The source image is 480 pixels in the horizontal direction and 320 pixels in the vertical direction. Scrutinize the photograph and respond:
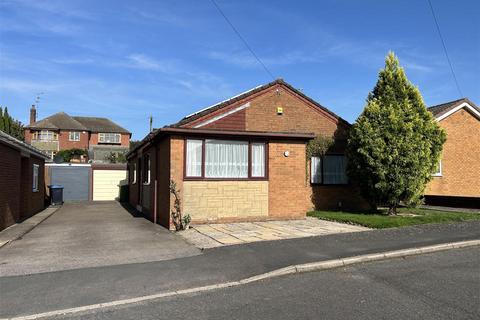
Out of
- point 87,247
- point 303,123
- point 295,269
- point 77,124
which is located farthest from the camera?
point 77,124

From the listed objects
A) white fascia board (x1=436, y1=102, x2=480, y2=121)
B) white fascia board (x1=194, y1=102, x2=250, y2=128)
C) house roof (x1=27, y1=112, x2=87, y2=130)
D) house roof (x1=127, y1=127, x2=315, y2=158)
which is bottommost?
house roof (x1=127, y1=127, x2=315, y2=158)

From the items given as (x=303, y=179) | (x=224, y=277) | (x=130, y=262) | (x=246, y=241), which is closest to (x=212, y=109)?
(x=303, y=179)

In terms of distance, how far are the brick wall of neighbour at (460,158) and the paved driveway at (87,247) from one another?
14.9 metres

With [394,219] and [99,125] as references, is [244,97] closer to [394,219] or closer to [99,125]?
[394,219]

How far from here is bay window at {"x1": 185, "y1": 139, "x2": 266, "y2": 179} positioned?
44.1 ft

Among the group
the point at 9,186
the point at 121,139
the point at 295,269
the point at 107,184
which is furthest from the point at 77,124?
the point at 295,269

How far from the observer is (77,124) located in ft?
214

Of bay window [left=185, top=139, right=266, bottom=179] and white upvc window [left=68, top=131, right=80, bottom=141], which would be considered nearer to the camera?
bay window [left=185, top=139, right=266, bottom=179]

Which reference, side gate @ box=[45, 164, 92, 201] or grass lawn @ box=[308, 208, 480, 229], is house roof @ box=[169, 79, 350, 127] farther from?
side gate @ box=[45, 164, 92, 201]

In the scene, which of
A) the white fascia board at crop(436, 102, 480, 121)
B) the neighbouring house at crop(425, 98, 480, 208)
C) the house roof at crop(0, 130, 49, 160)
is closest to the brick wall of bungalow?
the neighbouring house at crop(425, 98, 480, 208)

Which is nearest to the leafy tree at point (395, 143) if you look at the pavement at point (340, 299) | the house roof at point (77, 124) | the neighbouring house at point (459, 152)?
the neighbouring house at point (459, 152)

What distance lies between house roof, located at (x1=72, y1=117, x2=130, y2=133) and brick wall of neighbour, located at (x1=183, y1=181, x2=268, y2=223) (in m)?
57.3

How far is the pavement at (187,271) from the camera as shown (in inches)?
238

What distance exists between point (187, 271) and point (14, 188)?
389 inches
